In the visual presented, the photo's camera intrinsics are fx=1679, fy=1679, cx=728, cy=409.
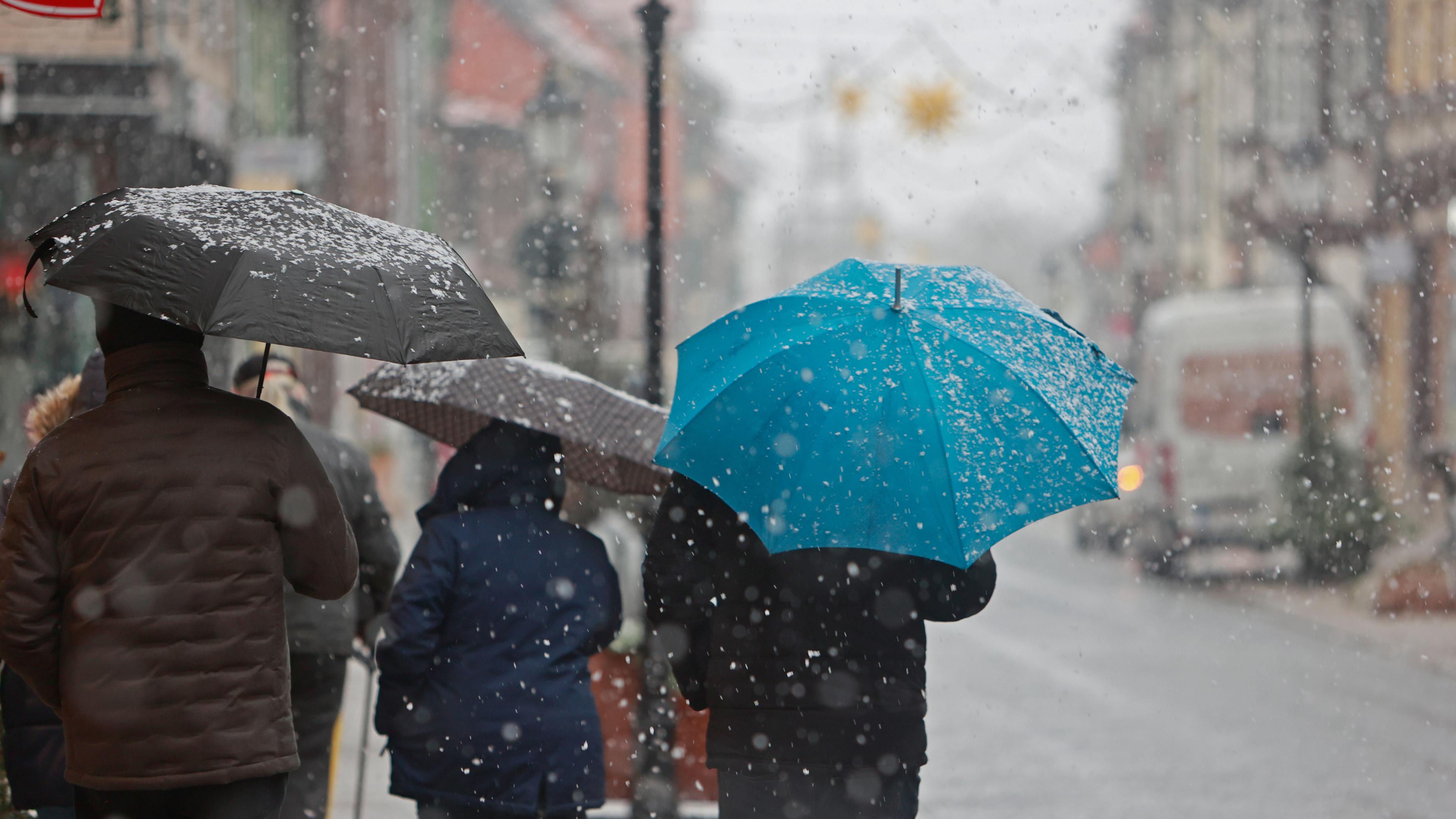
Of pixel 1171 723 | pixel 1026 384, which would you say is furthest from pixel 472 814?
pixel 1171 723

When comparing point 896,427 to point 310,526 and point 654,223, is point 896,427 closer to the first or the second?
point 310,526

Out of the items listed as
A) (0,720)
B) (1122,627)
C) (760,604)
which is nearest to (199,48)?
(1122,627)

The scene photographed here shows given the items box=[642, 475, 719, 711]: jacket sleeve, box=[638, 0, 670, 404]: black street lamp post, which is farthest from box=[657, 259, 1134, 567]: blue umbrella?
box=[638, 0, 670, 404]: black street lamp post

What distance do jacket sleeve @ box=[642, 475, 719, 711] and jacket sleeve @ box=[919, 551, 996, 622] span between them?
18.3 inches

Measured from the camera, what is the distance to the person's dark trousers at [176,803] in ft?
10.3

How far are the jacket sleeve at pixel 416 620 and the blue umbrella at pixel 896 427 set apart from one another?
820 mm

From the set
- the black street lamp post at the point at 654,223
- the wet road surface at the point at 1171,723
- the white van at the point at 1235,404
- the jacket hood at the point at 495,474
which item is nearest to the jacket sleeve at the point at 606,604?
the jacket hood at the point at 495,474

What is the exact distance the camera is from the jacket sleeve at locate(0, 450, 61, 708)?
3.10 metres

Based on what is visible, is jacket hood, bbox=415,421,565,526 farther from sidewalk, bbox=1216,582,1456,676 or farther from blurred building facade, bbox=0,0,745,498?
sidewalk, bbox=1216,582,1456,676

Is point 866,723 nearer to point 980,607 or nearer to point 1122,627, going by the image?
point 980,607

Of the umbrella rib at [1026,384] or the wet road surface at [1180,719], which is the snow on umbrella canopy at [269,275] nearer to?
the umbrella rib at [1026,384]

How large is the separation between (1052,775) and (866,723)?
16.9 feet

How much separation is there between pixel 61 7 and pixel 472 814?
109 inches

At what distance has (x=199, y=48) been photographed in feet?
53.3
